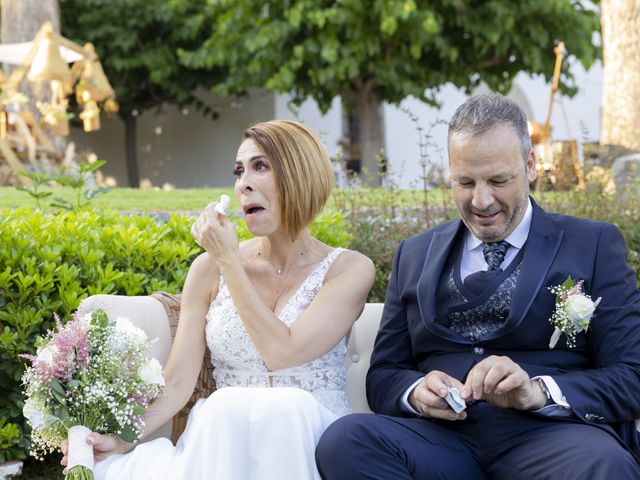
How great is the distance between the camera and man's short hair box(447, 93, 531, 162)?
11.3 feet

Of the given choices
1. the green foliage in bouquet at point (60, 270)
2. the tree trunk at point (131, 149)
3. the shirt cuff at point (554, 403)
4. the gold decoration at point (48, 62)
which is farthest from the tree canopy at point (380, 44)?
the shirt cuff at point (554, 403)

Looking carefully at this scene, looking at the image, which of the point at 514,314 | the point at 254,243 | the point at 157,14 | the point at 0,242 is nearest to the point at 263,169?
the point at 254,243

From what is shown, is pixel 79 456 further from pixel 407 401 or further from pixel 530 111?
pixel 530 111

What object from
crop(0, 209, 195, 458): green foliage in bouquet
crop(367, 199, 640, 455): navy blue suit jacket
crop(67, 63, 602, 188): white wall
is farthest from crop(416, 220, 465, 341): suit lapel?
crop(67, 63, 602, 188): white wall

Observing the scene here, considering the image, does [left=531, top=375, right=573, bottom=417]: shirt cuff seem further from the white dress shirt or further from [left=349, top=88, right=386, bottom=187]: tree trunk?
[left=349, top=88, right=386, bottom=187]: tree trunk

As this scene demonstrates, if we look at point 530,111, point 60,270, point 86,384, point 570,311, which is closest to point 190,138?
point 530,111

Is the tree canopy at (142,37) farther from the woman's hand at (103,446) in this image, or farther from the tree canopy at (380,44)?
the woman's hand at (103,446)

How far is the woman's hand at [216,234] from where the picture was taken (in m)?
3.58

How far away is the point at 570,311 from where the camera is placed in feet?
10.7

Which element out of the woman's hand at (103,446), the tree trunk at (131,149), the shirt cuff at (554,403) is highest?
the shirt cuff at (554,403)

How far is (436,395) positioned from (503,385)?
291mm

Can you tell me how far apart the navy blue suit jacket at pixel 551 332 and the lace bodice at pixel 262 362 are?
0.54 feet

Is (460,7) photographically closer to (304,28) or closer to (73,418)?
(304,28)

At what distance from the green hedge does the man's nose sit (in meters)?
1.82
